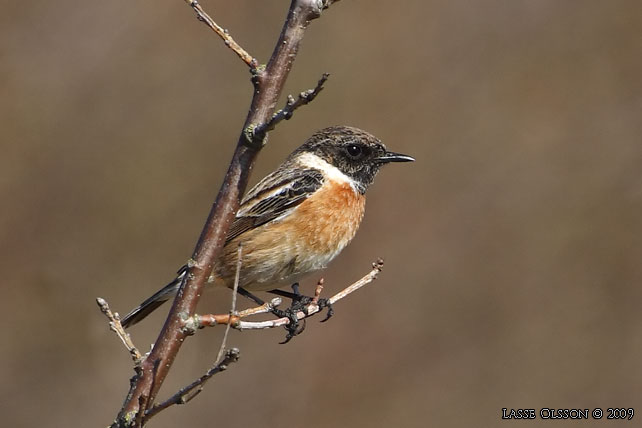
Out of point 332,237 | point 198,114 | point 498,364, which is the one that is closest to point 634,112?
point 498,364

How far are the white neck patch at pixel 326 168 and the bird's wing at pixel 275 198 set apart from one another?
0.26ft

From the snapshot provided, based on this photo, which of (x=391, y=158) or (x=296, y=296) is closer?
(x=296, y=296)

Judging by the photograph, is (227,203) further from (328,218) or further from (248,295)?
(248,295)

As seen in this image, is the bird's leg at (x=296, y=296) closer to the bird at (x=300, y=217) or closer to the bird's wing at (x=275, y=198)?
the bird at (x=300, y=217)

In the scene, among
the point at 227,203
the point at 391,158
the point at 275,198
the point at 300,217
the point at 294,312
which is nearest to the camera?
the point at 227,203

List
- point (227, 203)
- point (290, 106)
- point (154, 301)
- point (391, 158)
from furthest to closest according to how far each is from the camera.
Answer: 1. point (391, 158)
2. point (154, 301)
3. point (227, 203)
4. point (290, 106)

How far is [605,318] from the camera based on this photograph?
8.62m

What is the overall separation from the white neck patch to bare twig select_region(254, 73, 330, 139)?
2.47m

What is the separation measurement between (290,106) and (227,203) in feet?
1.49

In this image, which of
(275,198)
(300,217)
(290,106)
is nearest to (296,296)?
(300,217)

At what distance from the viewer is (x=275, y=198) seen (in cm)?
510

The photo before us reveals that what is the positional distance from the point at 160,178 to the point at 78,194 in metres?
0.87

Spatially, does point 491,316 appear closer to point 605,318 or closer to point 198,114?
point 605,318

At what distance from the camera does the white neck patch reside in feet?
17.3
